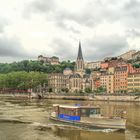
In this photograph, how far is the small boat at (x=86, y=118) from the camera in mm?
53094

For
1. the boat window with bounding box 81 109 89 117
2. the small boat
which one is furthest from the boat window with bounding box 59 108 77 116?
the boat window with bounding box 81 109 89 117

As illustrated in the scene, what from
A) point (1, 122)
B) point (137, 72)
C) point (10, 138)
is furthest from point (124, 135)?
point (137, 72)

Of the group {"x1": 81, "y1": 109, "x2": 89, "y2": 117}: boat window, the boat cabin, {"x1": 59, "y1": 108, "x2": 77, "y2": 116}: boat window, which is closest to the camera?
the boat cabin

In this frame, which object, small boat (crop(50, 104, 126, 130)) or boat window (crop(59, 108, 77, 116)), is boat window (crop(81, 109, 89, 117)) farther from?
boat window (crop(59, 108, 77, 116))

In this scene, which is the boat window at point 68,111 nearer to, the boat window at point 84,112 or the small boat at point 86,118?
the small boat at point 86,118

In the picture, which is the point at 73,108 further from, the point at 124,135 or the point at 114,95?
the point at 114,95

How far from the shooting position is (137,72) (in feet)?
642

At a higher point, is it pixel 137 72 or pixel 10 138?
pixel 137 72

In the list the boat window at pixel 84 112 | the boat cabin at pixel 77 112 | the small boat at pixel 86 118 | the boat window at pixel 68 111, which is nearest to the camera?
the small boat at pixel 86 118

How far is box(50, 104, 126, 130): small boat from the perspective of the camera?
5309cm

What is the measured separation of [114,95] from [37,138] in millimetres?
119006

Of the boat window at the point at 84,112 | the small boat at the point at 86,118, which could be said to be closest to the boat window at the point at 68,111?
the small boat at the point at 86,118

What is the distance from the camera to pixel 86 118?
57031 millimetres

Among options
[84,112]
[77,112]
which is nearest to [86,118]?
[84,112]
